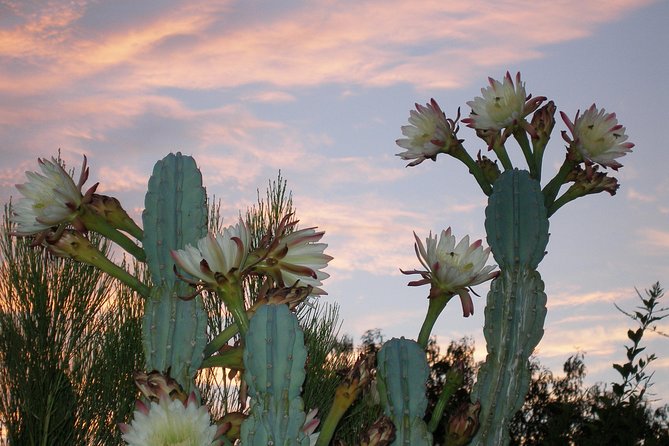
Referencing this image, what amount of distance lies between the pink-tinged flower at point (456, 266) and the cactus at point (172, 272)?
24.5 inches

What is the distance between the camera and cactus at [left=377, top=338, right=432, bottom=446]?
7.97 ft

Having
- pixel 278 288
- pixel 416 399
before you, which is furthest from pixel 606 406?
pixel 278 288

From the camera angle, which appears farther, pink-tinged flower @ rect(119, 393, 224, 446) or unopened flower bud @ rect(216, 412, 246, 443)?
unopened flower bud @ rect(216, 412, 246, 443)

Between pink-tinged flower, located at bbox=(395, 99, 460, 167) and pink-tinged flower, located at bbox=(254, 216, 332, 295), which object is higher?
pink-tinged flower, located at bbox=(395, 99, 460, 167)

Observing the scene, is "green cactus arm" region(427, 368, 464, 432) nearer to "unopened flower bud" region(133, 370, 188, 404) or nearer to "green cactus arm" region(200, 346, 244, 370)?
"green cactus arm" region(200, 346, 244, 370)

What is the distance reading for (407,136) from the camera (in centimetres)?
320

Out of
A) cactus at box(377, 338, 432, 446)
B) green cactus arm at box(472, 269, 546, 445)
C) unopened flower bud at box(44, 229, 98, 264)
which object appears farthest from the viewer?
green cactus arm at box(472, 269, 546, 445)

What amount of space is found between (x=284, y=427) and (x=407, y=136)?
1511 millimetres

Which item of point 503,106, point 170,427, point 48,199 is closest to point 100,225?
point 48,199

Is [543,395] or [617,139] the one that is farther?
[543,395]

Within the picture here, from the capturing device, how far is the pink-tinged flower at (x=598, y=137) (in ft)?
10.1

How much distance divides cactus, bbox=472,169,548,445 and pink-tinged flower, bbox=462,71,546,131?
0.63 feet

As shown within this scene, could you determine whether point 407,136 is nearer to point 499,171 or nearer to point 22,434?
point 499,171

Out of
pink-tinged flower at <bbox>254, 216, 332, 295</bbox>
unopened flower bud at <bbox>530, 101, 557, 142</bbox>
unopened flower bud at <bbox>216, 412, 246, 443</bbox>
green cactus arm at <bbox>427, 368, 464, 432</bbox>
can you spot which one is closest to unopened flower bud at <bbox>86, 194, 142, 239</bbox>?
pink-tinged flower at <bbox>254, 216, 332, 295</bbox>
